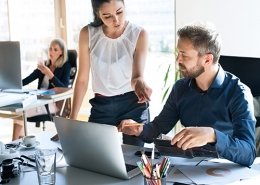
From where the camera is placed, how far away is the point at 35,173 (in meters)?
1.37

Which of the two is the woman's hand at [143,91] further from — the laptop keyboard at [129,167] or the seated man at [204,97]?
the laptop keyboard at [129,167]

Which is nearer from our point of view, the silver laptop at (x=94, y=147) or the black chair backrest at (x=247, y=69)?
the silver laptop at (x=94, y=147)

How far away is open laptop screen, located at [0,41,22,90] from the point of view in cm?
242

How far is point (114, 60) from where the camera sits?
6.29ft

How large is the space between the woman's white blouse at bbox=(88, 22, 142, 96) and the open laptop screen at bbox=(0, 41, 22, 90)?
71 cm

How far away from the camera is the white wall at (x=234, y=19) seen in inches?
116

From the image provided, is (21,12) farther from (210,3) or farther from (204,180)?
(204,180)

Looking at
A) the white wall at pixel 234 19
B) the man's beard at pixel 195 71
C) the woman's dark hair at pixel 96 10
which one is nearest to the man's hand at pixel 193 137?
the man's beard at pixel 195 71

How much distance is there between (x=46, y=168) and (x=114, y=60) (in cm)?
80

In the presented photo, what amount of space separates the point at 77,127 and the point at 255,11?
2.14m

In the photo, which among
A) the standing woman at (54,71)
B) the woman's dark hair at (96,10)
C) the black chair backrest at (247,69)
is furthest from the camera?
the standing woman at (54,71)

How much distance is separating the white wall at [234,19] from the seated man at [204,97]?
4.90ft

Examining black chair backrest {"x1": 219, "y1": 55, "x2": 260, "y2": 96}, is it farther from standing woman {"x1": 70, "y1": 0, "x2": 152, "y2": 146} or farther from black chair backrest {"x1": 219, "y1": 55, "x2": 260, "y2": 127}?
standing woman {"x1": 70, "y1": 0, "x2": 152, "y2": 146}

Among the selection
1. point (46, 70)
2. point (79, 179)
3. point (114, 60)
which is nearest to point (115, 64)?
point (114, 60)
